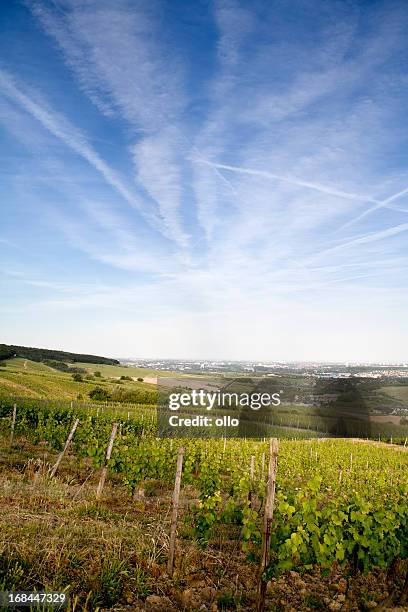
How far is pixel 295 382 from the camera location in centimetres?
3525

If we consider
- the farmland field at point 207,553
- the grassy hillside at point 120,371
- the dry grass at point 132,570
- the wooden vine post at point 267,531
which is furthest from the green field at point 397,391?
the wooden vine post at point 267,531

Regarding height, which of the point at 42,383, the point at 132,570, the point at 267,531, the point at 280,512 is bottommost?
the point at 42,383

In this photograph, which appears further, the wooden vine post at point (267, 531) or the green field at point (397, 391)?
the green field at point (397, 391)

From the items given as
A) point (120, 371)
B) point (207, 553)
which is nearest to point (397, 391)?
point (207, 553)

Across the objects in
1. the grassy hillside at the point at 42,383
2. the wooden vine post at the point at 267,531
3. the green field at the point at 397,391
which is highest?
the wooden vine post at the point at 267,531

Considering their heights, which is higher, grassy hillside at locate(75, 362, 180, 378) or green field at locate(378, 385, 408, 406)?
green field at locate(378, 385, 408, 406)

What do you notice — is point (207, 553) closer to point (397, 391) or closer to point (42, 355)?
point (397, 391)

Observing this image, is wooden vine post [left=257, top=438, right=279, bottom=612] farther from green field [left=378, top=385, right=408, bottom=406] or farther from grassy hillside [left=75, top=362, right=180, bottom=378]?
grassy hillside [left=75, top=362, right=180, bottom=378]

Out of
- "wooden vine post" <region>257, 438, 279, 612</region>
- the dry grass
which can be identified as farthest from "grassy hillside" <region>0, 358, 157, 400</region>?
"wooden vine post" <region>257, 438, 279, 612</region>

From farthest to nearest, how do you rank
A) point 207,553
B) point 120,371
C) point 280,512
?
point 120,371, point 207,553, point 280,512

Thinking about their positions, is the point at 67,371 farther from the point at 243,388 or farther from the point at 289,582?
the point at 289,582

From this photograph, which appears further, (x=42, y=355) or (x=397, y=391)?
(x=42, y=355)

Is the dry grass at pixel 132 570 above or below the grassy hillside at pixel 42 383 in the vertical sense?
above

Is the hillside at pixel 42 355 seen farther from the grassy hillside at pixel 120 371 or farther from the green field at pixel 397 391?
the green field at pixel 397 391
